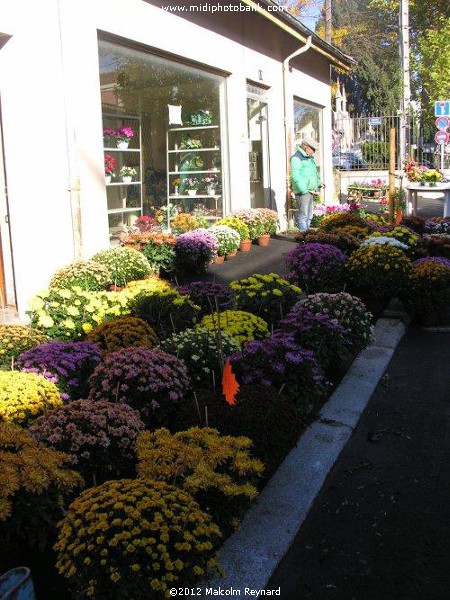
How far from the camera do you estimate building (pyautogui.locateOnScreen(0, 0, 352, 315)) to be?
775 centimetres

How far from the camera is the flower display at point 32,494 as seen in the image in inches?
111

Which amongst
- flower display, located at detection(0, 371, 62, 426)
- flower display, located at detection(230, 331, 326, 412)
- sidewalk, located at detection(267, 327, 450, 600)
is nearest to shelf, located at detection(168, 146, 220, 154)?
sidewalk, located at detection(267, 327, 450, 600)

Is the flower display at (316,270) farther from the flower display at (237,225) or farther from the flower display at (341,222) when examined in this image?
the flower display at (237,225)

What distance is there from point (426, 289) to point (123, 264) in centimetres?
333

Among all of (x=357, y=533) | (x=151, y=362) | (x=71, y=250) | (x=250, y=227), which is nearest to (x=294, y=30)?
(x=250, y=227)

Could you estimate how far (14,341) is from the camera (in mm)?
5086

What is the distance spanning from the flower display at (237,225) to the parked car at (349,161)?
65.6 ft

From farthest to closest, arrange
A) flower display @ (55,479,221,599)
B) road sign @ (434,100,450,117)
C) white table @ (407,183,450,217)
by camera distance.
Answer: road sign @ (434,100,450,117) < white table @ (407,183,450,217) < flower display @ (55,479,221,599)

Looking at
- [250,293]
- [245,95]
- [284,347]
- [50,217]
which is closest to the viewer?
[284,347]

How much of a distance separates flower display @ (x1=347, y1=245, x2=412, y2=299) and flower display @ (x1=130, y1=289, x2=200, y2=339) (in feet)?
7.92

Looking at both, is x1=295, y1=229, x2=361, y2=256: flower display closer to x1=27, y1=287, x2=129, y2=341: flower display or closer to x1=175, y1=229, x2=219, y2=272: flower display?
x1=175, y1=229, x2=219, y2=272: flower display

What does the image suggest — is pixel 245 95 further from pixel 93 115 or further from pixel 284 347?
pixel 284 347

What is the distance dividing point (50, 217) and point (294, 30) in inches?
324

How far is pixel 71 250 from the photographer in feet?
27.6
